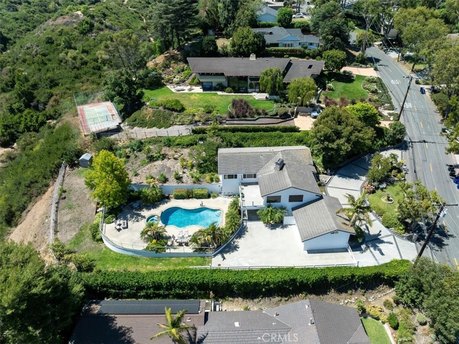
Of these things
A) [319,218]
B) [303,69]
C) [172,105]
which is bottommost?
[319,218]

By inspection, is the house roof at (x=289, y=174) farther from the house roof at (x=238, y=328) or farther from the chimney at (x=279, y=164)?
the house roof at (x=238, y=328)

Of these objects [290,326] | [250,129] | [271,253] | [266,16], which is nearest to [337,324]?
[290,326]

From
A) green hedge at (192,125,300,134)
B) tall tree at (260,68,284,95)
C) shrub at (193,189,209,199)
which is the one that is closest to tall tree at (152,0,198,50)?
tall tree at (260,68,284,95)

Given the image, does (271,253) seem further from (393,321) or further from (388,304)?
(393,321)

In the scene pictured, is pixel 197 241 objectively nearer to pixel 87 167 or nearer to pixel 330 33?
pixel 87 167

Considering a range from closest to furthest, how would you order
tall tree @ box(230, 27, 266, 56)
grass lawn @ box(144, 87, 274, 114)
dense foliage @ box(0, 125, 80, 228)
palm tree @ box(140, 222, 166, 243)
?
palm tree @ box(140, 222, 166, 243)
dense foliage @ box(0, 125, 80, 228)
grass lawn @ box(144, 87, 274, 114)
tall tree @ box(230, 27, 266, 56)

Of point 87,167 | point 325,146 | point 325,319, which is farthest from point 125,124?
point 325,319

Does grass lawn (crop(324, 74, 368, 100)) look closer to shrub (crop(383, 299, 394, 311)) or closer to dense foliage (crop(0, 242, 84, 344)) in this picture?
shrub (crop(383, 299, 394, 311))
